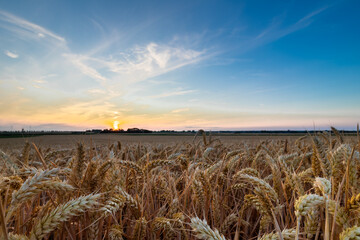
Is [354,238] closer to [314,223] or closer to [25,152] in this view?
[314,223]

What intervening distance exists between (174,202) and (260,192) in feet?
2.24

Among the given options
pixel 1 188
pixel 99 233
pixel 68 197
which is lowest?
pixel 99 233

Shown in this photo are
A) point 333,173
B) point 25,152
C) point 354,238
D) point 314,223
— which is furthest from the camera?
point 25,152

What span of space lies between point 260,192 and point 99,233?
1064mm

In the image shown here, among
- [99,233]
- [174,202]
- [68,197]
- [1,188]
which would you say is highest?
[1,188]

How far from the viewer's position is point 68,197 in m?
1.44

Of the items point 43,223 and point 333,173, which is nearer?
point 43,223

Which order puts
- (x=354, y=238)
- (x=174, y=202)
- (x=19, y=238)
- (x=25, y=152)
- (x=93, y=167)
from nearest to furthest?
(x=354, y=238), (x=19, y=238), (x=93, y=167), (x=174, y=202), (x=25, y=152)

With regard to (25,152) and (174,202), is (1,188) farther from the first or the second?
(25,152)

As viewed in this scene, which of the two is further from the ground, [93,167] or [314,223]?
[93,167]

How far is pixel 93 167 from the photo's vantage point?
1375 millimetres

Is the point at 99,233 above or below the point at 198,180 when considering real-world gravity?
below

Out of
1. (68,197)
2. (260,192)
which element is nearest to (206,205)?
(260,192)

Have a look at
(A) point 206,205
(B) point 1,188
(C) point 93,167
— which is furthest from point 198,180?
(B) point 1,188
